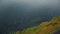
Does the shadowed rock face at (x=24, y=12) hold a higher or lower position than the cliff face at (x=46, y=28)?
higher

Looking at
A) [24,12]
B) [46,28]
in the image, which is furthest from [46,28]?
[24,12]

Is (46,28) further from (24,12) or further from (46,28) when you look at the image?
(24,12)

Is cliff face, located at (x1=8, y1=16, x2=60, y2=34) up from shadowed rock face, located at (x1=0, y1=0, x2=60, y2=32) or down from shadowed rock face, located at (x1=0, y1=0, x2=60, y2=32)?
down

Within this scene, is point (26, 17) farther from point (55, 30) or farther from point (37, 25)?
point (55, 30)

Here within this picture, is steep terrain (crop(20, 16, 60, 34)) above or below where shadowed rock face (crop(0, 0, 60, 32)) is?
below

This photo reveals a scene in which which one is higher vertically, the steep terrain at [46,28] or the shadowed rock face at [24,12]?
the shadowed rock face at [24,12]
